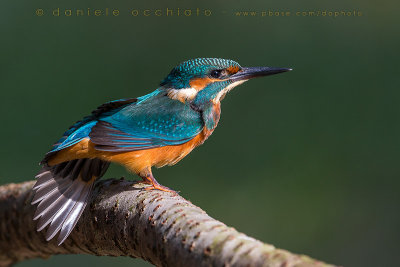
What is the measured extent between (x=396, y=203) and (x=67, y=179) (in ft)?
10.1

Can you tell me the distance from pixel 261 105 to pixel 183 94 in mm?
2138

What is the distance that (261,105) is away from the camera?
5.21 m

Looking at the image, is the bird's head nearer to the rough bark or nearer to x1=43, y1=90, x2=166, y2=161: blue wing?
x1=43, y1=90, x2=166, y2=161: blue wing

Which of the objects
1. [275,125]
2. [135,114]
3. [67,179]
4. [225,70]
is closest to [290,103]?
[275,125]

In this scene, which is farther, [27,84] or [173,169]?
[27,84]

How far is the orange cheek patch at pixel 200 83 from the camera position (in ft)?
10.4

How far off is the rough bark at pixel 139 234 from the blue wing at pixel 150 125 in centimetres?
25

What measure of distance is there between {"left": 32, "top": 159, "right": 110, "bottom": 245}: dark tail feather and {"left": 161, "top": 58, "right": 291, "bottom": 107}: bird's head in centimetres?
61

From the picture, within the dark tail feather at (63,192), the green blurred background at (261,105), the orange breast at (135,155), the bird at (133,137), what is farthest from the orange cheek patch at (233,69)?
the green blurred background at (261,105)

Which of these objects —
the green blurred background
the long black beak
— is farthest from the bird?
the green blurred background

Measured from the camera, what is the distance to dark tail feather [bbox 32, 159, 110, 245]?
2514 mm

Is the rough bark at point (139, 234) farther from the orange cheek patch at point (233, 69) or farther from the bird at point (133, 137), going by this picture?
the orange cheek patch at point (233, 69)

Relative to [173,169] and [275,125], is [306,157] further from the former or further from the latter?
[173,169]

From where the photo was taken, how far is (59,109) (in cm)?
520
